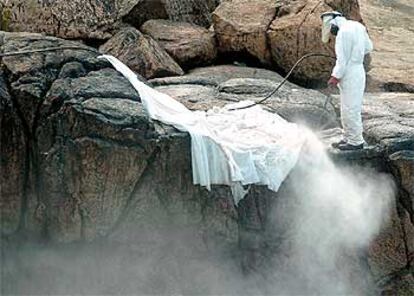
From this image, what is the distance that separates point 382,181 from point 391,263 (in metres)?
0.97

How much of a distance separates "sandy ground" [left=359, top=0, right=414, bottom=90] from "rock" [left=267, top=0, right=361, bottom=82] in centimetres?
124

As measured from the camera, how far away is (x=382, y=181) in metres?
7.97

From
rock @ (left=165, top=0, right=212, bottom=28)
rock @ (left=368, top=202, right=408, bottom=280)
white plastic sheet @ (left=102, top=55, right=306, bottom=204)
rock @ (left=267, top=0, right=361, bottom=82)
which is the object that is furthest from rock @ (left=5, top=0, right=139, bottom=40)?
rock @ (left=368, top=202, right=408, bottom=280)

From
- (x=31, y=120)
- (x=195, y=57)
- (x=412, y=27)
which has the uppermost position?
(x=31, y=120)

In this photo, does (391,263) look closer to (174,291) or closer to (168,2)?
(174,291)

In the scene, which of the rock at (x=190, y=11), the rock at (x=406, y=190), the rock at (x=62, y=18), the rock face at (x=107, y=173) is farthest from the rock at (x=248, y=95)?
the rock at (x=190, y=11)

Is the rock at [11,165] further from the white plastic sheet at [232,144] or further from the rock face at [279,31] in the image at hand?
the rock face at [279,31]

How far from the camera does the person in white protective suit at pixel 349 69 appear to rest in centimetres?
770

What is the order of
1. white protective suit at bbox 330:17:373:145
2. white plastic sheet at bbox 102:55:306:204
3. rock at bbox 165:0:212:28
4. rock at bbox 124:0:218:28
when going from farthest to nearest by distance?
rock at bbox 165:0:212:28, rock at bbox 124:0:218:28, white protective suit at bbox 330:17:373:145, white plastic sheet at bbox 102:55:306:204

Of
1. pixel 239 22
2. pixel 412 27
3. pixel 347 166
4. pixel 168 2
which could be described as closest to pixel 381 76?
pixel 239 22

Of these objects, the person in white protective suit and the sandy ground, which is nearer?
the person in white protective suit

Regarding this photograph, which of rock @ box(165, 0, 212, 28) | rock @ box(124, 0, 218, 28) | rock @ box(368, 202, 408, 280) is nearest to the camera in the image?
rock @ box(368, 202, 408, 280)

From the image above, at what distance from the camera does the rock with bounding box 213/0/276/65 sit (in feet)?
39.3

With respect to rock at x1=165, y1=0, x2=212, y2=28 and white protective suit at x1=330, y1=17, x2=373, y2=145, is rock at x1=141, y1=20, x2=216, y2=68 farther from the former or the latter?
white protective suit at x1=330, y1=17, x2=373, y2=145
